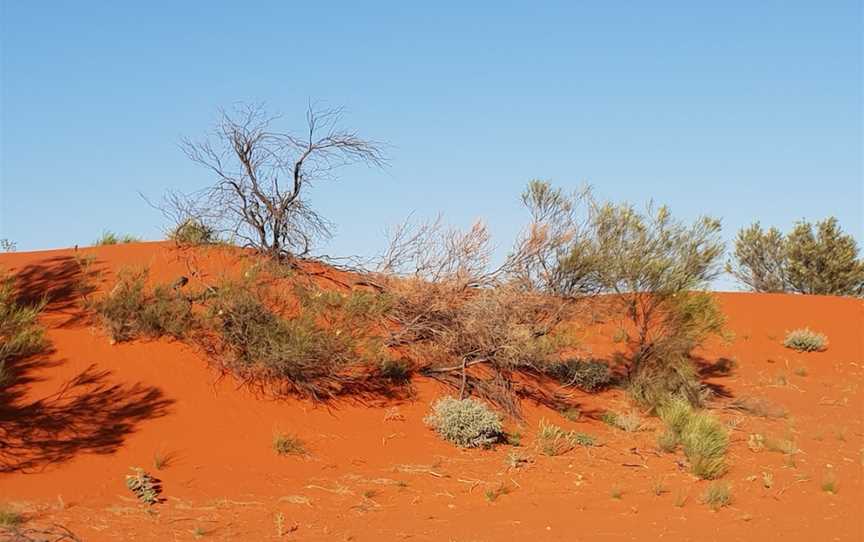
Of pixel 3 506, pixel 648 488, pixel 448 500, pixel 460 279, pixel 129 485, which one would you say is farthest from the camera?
pixel 460 279

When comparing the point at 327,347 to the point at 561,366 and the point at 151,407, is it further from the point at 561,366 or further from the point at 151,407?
the point at 561,366

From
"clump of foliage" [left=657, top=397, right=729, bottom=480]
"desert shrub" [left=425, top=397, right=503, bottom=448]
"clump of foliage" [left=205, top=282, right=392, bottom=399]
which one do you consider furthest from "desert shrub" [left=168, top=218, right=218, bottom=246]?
"clump of foliage" [left=657, top=397, right=729, bottom=480]

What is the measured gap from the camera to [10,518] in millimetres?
7926

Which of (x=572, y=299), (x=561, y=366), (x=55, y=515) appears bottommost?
(x=55, y=515)

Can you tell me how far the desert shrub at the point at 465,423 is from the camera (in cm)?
1252

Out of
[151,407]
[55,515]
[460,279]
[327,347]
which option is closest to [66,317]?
[151,407]

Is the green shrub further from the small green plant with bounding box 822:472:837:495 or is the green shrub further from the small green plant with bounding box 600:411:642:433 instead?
the small green plant with bounding box 822:472:837:495

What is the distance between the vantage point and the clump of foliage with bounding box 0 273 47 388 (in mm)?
10672

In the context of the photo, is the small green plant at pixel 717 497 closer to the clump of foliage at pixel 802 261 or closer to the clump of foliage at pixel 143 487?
the clump of foliage at pixel 143 487

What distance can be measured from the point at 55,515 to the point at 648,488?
7.51m

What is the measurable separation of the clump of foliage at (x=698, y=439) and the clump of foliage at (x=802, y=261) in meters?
23.2

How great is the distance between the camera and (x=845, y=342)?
84.3 ft

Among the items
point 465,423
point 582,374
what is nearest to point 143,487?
point 465,423

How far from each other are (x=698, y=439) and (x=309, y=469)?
6048 millimetres
